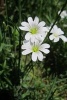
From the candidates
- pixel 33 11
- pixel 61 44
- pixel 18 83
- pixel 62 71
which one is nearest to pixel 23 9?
pixel 33 11

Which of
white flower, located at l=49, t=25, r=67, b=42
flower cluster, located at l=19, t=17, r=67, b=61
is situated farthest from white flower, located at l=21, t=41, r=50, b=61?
white flower, located at l=49, t=25, r=67, b=42

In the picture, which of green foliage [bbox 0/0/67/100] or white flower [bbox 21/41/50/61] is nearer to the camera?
white flower [bbox 21/41/50/61]

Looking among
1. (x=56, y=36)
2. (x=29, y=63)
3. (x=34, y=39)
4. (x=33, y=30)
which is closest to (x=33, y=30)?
(x=33, y=30)

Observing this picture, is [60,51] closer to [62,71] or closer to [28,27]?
[62,71]

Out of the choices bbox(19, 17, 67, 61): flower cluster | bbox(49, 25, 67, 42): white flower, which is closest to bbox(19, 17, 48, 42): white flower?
bbox(19, 17, 67, 61): flower cluster

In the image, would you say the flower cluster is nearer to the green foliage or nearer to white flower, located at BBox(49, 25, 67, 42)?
the green foliage

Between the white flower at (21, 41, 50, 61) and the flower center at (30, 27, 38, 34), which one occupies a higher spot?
the flower center at (30, 27, 38, 34)

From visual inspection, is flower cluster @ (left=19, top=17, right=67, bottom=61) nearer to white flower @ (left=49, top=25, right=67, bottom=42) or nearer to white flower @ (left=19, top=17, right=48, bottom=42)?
white flower @ (left=19, top=17, right=48, bottom=42)

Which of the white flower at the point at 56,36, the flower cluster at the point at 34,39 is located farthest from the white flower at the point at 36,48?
the white flower at the point at 56,36

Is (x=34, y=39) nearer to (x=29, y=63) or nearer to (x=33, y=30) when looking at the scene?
(x=33, y=30)

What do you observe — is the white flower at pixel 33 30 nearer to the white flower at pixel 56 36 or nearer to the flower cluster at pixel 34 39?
the flower cluster at pixel 34 39

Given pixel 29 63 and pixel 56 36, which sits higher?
pixel 56 36
